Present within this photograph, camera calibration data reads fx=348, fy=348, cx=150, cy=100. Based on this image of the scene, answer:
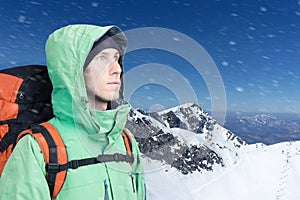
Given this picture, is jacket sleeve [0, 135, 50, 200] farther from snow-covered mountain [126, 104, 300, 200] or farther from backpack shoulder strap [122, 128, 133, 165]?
snow-covered mountain [126, 104, 300, 200]

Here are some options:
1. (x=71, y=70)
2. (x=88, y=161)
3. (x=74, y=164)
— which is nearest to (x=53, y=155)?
(x=74, y=164)

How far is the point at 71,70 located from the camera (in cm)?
210

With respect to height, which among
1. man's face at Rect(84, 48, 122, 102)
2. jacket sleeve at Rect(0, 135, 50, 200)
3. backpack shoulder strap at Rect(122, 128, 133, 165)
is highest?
man's face at Rect(84, 48, 122, 102)

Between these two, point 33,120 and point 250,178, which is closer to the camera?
point 33,120

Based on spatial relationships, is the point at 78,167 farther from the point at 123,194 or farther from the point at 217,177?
the point at 217,177

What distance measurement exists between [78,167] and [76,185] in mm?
106

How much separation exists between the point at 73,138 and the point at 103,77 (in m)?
0.43

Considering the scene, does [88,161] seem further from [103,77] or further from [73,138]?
[103,77]

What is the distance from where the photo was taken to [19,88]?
2.17 metres

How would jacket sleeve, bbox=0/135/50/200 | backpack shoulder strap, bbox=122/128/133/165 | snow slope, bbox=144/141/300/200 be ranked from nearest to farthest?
jacket sleeve, bbox=0/135/50/200 < backpack shoulder strap, bbox=122/128/133/165 < snow slope, bbox=144/141/300/200

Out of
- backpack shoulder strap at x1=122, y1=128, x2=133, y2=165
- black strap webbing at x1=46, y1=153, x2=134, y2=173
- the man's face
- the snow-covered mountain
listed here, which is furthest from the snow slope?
the man's face

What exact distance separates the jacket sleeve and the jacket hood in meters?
0.32

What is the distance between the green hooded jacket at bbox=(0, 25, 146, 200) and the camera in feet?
6.32

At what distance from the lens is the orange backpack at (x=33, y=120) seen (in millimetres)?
2008
